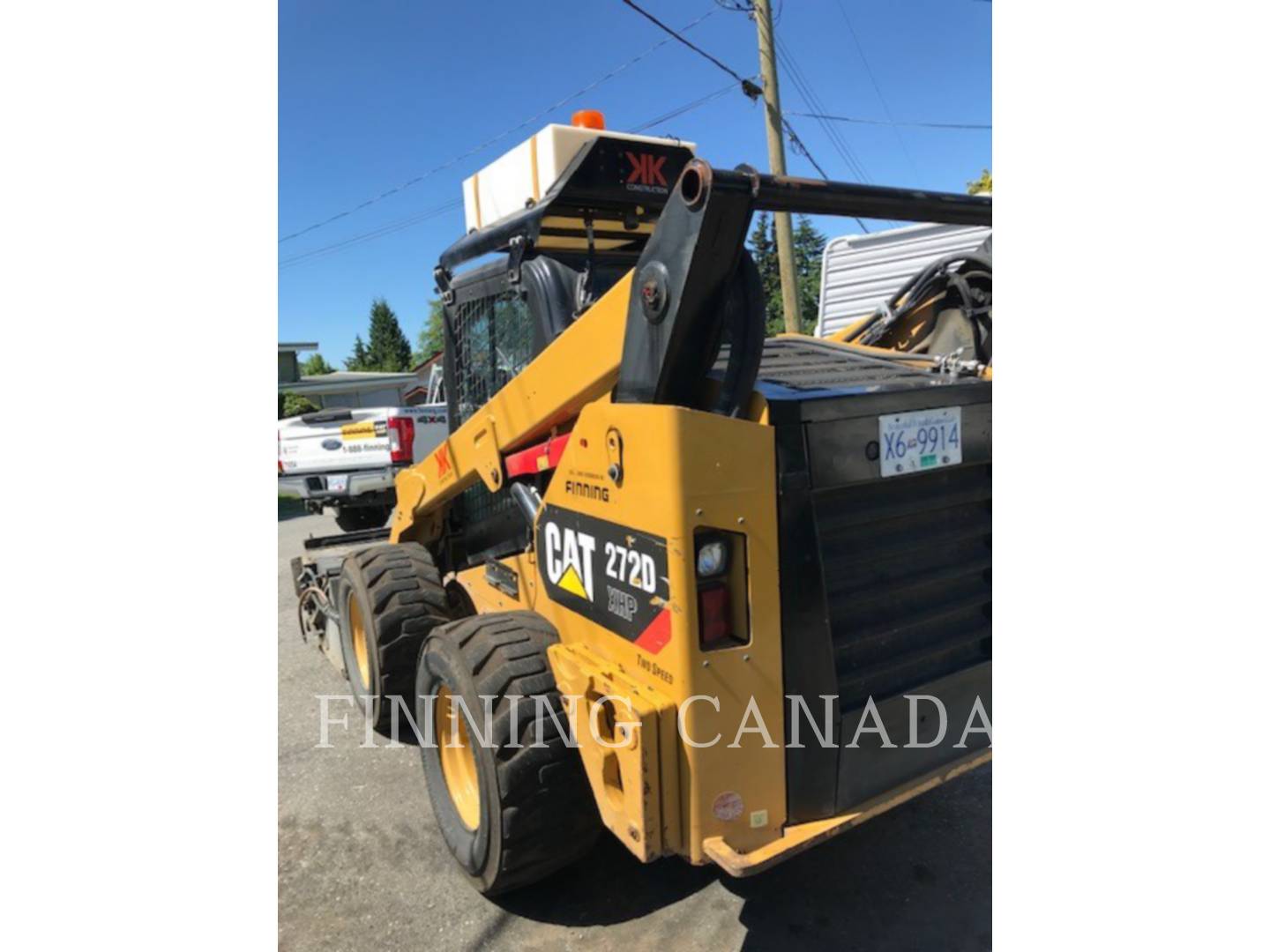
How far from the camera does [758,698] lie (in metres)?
2.16

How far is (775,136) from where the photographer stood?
11.2 m

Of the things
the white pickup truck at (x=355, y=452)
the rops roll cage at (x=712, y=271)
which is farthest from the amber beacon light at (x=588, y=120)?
the white pickup truck at (x=355, y=452)

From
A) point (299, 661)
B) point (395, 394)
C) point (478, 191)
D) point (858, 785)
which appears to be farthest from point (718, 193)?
point (395, 394)

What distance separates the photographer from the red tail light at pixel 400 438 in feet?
30.0

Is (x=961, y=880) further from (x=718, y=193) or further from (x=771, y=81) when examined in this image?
(x=771, y=81)

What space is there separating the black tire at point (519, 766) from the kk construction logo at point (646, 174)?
6.39ft

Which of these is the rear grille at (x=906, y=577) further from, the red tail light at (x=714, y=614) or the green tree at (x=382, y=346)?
the green tree at (x=382, y=346)

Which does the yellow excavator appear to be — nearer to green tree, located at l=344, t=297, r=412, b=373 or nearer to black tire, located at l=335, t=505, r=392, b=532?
black tire, located at l=335, t=505, r=392, b=532

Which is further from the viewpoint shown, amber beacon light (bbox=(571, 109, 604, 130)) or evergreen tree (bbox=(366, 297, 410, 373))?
evergreen tree (bbox=(366, 297, 410, 373))

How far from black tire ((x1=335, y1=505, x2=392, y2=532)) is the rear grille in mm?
8725

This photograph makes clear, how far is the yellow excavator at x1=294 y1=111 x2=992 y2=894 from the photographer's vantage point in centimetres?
207

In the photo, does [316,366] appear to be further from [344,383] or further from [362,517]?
[362,517]

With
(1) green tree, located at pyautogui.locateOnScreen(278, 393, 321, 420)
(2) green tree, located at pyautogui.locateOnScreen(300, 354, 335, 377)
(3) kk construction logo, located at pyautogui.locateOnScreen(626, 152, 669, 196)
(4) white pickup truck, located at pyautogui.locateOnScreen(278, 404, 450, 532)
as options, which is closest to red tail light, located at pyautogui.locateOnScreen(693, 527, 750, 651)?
(3) kk construction logo, located at pyautogui.locateOnScreen(626, 152, 669, 196)

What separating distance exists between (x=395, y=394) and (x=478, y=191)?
3439 cm
